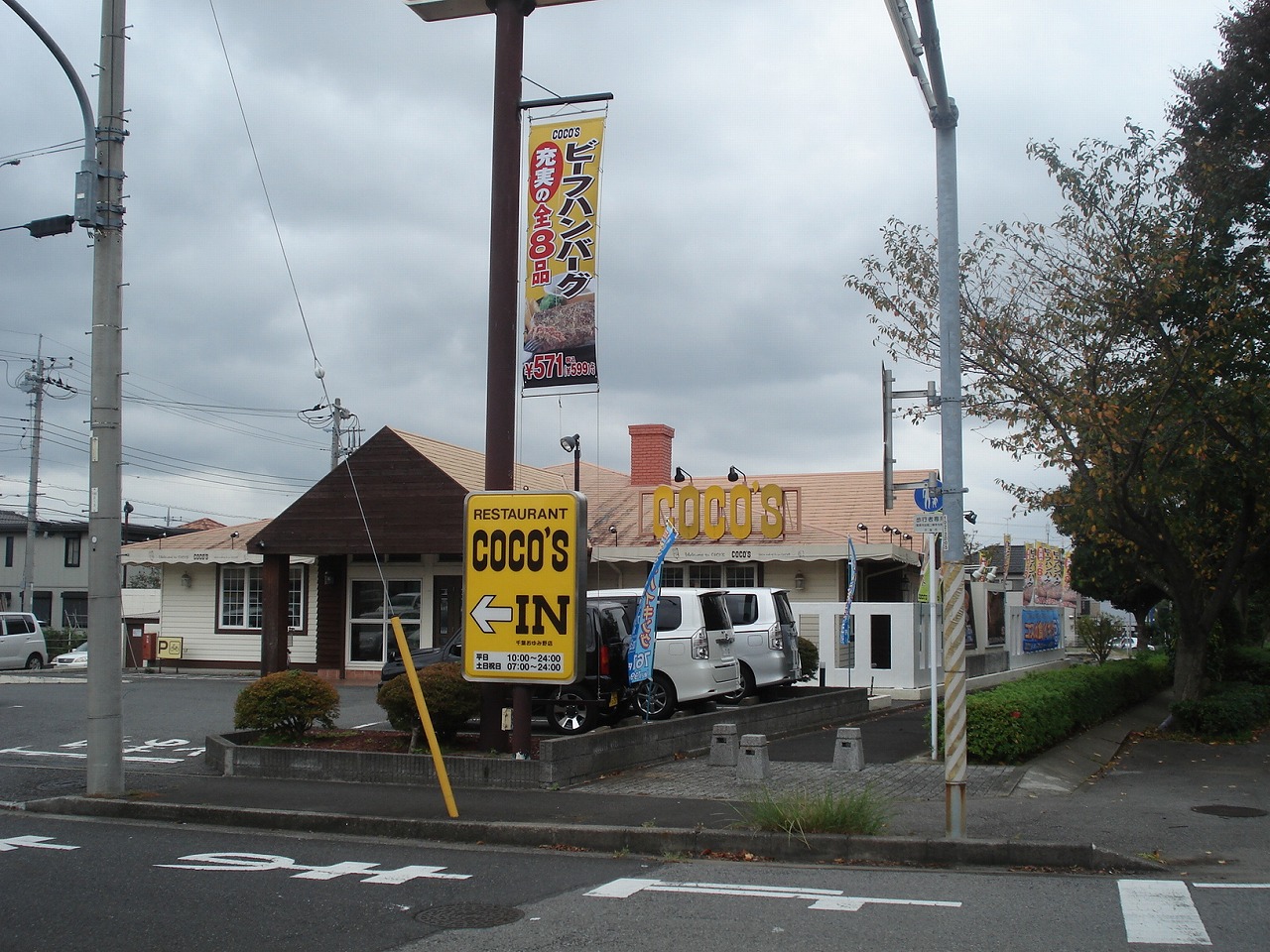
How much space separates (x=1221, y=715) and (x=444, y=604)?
1665 centimetres

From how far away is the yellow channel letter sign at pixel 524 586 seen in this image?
11664 millimetres

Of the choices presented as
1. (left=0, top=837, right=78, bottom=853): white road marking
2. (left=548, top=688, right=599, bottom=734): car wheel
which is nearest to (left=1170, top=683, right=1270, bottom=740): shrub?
(left=548, top=688, right=599, bottom=734): car wheel

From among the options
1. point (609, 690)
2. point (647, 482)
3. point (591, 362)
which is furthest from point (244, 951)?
point (647, 482)

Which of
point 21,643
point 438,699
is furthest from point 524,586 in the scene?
point 21,643

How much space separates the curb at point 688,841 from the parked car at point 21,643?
28.7 meters

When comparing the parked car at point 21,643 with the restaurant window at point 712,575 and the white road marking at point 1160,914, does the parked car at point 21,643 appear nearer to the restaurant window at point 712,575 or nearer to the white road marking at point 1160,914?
the restaurant window at point 712,575

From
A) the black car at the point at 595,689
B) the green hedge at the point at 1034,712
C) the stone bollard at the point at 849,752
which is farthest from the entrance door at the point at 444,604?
the stone bollard at the point at 849,752

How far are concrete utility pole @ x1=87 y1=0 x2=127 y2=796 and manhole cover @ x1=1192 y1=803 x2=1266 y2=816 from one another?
10361 millimetres

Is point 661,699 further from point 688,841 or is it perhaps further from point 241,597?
point 241,597

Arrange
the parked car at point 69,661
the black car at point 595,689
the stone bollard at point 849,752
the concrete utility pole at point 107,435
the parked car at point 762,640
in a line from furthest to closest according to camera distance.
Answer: the parked car at point 69,661, the parked car at point 762,640, the black car at point 595,689, the stone bollard at point 849,752, the concrete utility pole at point 107,435

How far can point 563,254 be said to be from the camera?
11.5 m

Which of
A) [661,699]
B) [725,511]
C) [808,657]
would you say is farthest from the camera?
[725,511]

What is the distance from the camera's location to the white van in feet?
52.9

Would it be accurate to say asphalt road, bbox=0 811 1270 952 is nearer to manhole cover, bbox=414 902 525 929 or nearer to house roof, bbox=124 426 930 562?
manhole cover, bbox=414 902 525 929
